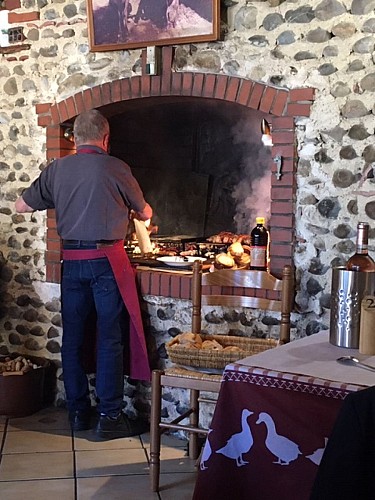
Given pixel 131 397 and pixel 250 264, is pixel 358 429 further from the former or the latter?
pixel 131 397

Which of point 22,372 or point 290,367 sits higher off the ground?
point 290,367

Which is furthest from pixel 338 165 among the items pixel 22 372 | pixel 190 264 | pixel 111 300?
pixel 22 372

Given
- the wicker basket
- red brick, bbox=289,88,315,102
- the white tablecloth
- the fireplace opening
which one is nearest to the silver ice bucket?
the white tablecloth

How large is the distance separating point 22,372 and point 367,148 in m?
2.31

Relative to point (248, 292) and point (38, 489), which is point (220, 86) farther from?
point (38, 489)

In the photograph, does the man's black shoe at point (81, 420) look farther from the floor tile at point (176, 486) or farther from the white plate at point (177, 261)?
the white plate at point (177, 261)

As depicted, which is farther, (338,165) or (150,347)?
(150,347)

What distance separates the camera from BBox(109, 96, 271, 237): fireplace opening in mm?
4453

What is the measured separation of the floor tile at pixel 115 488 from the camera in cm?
313

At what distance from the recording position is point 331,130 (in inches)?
133

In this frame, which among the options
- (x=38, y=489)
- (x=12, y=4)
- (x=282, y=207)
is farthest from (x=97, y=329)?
(x=12, y=4)

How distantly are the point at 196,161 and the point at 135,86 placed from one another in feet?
2.89

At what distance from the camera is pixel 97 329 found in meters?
3.96

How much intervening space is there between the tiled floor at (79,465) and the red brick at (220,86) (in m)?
1.85
